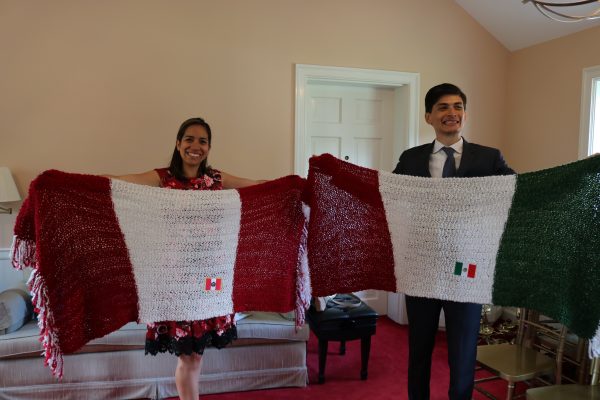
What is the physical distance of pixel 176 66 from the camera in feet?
9.18

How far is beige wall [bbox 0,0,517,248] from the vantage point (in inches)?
102

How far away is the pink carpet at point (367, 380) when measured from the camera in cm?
232

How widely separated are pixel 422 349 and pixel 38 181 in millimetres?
1450

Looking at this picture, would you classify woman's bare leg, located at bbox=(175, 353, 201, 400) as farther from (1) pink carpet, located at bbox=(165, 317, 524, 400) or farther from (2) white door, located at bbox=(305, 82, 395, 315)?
(2) white door, located at bbox=(305, 82, 395, 315)

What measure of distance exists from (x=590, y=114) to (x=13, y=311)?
368 cm

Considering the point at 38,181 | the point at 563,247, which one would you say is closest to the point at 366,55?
the point at 563,247

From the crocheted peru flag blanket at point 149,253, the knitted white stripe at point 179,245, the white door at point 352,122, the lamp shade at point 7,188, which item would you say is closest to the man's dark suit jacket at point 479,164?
the crocheted peru flag blanket at point 149,253

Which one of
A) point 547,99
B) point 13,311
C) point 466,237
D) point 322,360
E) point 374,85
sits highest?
point 374,85

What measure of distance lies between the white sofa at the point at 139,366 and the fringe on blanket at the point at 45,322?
35.9 inches

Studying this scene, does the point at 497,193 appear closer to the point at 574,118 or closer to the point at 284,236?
the point at 284,236

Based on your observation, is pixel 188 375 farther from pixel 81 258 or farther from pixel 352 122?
pixel 352 122

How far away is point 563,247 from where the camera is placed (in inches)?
50.4

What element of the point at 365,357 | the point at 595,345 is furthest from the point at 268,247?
the point at 365,357

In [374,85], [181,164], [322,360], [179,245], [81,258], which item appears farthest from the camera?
[374,85]
